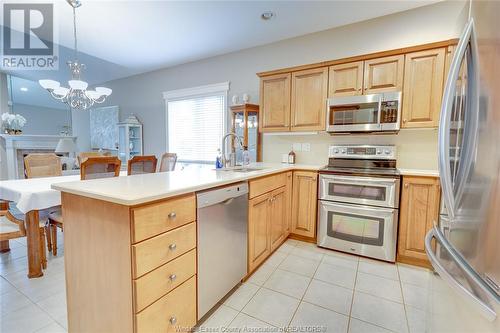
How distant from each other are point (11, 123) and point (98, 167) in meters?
4.02

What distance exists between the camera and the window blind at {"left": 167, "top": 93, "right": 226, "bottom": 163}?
13.8 ft

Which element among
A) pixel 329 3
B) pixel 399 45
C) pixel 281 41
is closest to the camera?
pixel 329 3

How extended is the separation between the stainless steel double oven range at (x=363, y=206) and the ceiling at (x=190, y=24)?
5.34 feet

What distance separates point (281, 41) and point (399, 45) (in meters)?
1.54

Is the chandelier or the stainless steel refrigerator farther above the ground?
the chandelier

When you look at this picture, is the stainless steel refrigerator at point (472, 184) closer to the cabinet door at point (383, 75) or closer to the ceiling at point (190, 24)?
the cabinet door at point (383, 75)

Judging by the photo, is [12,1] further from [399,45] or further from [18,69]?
[399,45]

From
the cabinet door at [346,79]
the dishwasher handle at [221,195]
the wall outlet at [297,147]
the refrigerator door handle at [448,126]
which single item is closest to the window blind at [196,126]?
the wall outlet at [297,147]

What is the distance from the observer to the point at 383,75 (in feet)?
8.16

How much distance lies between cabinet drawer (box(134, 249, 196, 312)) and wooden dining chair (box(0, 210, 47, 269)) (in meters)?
1.67

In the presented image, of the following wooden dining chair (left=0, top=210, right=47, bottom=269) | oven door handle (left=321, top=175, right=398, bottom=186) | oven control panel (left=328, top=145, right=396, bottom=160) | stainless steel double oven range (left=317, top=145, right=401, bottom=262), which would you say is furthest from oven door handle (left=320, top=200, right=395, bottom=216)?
wooden dining chair (left=0, top=210, right=47, bottom=269)

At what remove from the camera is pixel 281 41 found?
343 centimetres

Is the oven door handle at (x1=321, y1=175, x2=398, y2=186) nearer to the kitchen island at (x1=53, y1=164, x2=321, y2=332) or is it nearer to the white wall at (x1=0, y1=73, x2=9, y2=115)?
the kitchen island at (x1=53, y1=164, x2=321, y2=332)

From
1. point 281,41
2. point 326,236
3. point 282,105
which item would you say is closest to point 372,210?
point 326,236
